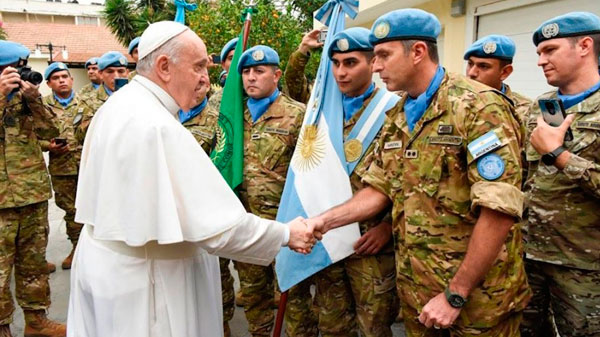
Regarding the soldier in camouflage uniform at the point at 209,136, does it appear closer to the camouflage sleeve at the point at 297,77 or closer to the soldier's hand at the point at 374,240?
the camouflage sleeve at the point at 297,77

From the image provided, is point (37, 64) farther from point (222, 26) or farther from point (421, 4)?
point (421, 4)

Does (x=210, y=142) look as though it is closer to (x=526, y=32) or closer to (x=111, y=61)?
(x=111, y=61)

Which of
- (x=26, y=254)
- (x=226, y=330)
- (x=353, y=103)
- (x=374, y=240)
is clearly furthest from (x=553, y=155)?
(x=26, y=254)

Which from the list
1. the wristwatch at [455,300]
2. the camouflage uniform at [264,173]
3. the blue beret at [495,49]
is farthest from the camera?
the camouflage uniform at [264,173]

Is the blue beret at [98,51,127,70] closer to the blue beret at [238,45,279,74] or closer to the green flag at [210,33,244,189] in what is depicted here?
the green flag at [210,33,244,189]

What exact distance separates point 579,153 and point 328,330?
1.82 m

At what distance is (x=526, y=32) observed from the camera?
614 cm

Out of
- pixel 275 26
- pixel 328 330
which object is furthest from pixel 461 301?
pixel 275 26

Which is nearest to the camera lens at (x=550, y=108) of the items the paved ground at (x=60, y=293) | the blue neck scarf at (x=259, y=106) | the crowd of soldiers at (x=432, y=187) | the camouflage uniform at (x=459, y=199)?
the crowd of soldiers at (x=432, y=187)

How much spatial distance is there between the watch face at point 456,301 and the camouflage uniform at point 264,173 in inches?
70.2

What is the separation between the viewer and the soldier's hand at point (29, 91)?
11.5 feet

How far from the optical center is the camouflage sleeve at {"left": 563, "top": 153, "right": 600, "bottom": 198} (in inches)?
84.0

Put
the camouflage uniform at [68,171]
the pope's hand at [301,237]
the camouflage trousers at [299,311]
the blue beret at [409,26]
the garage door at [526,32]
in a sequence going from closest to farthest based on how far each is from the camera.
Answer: the blue beret at [409,26]
the pope's hand at [301,237]
the camouflage trousers at [299,311]
the camouflage uniform at [68,171]
the garage door at [526,32]

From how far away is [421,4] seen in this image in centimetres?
850
